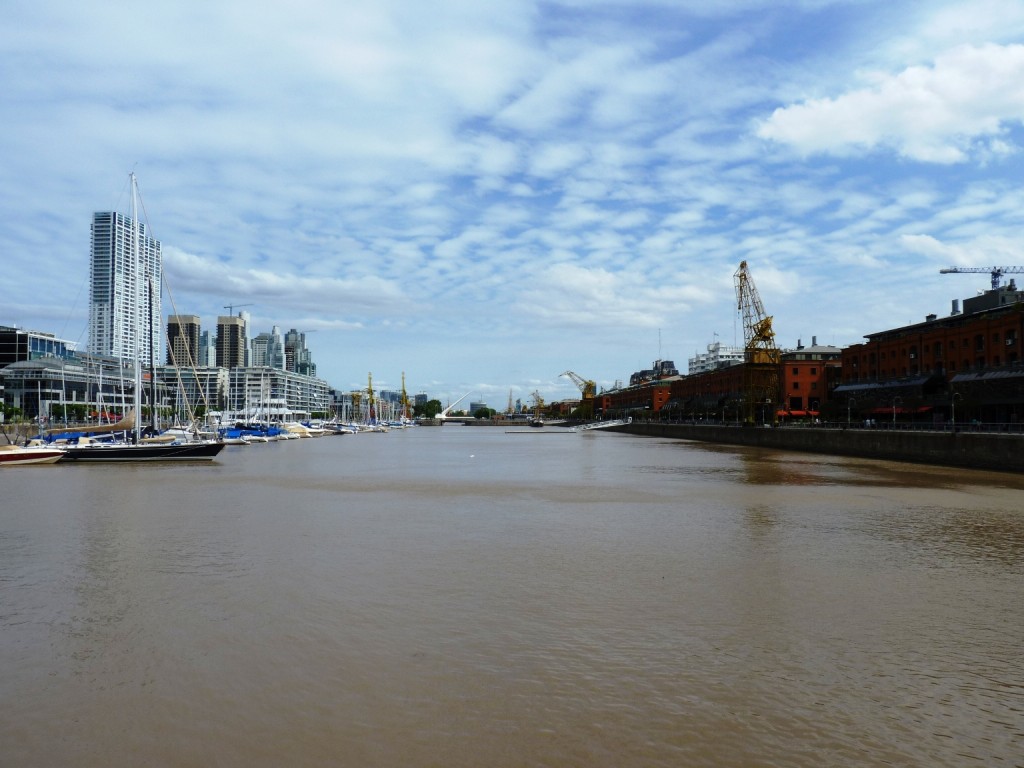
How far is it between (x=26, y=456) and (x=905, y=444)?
2474 inches

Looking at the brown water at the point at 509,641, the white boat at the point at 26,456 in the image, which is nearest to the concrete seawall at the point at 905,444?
the brown water at the point at 509,641

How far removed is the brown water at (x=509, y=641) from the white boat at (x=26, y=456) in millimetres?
30438

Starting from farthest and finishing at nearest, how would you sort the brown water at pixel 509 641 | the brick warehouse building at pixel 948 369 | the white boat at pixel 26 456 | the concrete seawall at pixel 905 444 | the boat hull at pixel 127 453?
the brick warehouse building at pixel 948 369, the boat hull at pixel 127 453, the white boat at pixel 26 456, the concrete seawall at pixel 905 444, the brown water at pixel 509 641

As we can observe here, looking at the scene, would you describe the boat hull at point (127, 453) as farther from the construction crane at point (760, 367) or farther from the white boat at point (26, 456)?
the construction crane at point (760, 367)

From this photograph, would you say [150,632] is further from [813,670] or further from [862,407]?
[862,407]

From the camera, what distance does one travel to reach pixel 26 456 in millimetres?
48656

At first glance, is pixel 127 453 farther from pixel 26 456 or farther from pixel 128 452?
pixel 26 456

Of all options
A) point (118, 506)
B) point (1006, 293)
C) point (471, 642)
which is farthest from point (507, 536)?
point (1006, 293)

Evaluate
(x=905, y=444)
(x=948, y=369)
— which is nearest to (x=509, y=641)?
(x=905, y=444)

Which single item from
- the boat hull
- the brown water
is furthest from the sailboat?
the brown water

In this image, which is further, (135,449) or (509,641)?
(135,449)

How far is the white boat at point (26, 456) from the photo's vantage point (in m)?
48.1

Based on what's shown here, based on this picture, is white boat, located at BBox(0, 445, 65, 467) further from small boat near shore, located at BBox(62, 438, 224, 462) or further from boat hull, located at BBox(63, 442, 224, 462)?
boat hull, located at BBox(63, 442, 224, 462)

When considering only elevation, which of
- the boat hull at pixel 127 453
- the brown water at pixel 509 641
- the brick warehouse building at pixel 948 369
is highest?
the brick warehouse building at pixel 948 369
